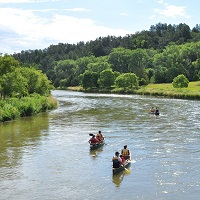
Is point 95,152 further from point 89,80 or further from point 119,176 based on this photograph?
point 89,80

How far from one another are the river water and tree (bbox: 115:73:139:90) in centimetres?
9119

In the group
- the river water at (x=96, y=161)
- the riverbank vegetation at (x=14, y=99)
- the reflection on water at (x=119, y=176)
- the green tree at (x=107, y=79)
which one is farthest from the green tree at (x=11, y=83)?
the green tree at (x=107, y=79)

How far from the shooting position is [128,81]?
486 ft

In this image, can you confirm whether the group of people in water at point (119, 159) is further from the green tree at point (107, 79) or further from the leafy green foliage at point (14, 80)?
the green tree at point (107, 79)

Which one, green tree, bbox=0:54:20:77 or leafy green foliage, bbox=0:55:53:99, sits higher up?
green tree, bbox=0:54:20:77

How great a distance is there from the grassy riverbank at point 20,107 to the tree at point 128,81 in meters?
77.5

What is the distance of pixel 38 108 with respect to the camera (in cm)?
6756

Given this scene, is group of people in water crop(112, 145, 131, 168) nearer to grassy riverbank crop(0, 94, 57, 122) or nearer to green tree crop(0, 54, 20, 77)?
grassy riverbank crop(0, 94, 57, 122)

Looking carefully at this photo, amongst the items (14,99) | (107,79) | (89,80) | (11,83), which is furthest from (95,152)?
(89,80)

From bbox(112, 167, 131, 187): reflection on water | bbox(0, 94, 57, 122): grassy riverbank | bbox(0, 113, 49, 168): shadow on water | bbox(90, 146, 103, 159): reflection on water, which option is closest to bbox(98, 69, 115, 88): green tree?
bbox(0, 94, 57, 122): grassy riverbank

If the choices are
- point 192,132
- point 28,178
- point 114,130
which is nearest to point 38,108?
point 114,130

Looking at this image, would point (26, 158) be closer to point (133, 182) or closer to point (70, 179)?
point (70, 179)

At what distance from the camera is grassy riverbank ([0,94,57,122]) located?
187 feet

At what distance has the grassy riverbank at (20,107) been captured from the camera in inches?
2247
